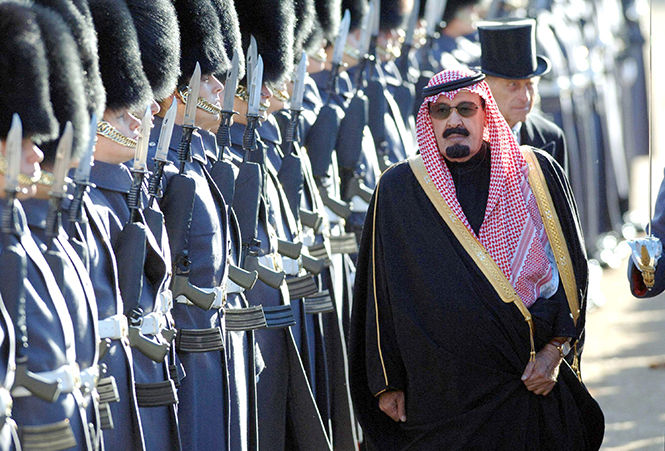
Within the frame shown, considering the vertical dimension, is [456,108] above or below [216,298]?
above

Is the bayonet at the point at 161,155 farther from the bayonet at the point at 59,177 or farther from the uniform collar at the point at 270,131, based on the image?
the uniform collar at the point at 270,131

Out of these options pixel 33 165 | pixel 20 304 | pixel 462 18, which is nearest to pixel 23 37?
pixel 33 165

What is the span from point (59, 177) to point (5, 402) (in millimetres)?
581

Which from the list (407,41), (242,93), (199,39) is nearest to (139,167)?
(199,39)

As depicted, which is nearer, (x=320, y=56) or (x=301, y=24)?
(x=301, y=24)

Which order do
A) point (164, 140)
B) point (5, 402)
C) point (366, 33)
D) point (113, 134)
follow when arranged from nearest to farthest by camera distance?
point (5, 402), point (113, 134), point (164, 140), point (366, 33)

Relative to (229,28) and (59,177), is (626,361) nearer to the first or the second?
(229,28)

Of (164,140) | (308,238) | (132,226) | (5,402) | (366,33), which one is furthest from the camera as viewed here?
(366,33)

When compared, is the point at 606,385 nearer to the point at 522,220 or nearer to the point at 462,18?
the point at 462,18

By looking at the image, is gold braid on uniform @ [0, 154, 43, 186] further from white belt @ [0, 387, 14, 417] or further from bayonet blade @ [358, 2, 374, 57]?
bayonet blade @ [358, 2, 374, 57]

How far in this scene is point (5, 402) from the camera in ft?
11.5

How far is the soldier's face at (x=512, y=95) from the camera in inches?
256

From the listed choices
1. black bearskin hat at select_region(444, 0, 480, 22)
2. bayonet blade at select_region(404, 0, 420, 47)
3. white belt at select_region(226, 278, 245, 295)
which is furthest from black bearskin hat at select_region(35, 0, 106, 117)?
black bearskin hat at select_region(444, 0, 480, 22)

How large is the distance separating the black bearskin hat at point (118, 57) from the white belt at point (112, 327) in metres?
0.72
